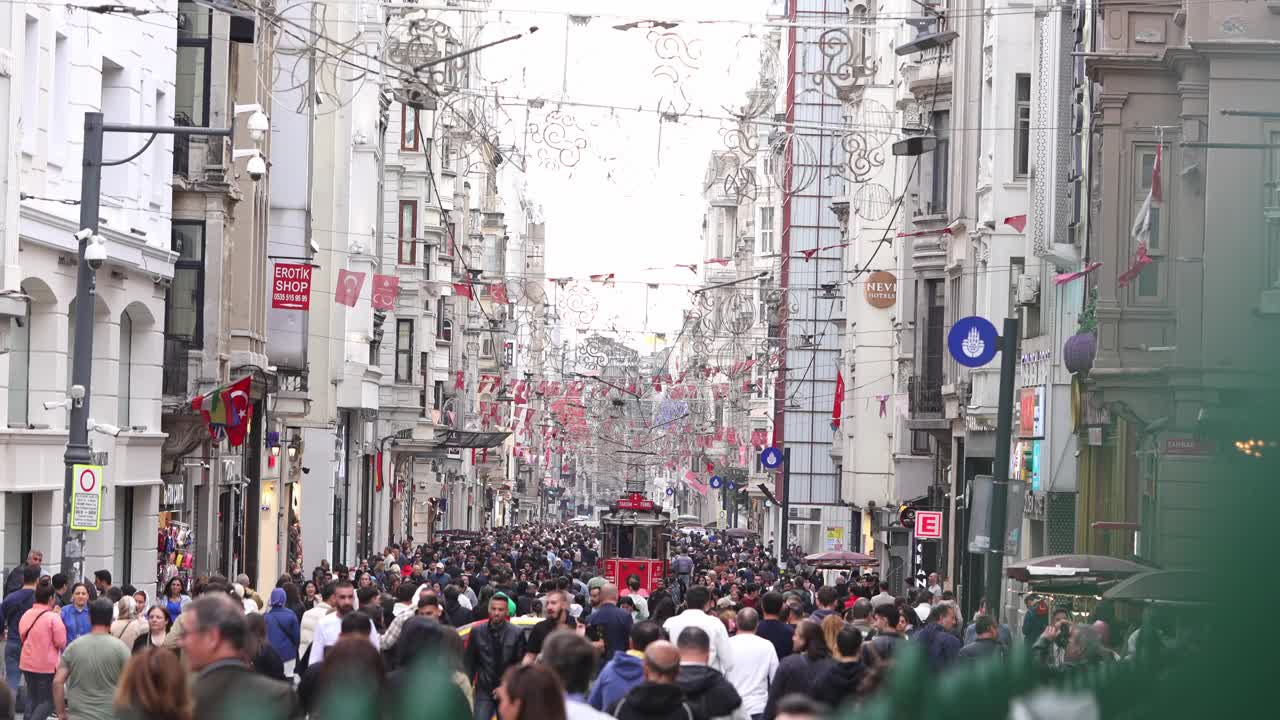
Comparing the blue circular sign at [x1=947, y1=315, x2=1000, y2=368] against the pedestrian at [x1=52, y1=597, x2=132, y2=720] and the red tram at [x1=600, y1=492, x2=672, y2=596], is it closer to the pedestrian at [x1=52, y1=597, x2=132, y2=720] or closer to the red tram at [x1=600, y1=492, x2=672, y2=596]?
the pedestrian at [x1=52, y1=597, x2=132, y2=720]

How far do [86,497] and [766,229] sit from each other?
89821 mm

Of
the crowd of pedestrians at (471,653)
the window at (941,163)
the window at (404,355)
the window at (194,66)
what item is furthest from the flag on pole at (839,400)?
the crowd of pedestrians at (471,653)

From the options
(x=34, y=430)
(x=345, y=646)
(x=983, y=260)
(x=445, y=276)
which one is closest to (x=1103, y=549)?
(x=983, y=260)

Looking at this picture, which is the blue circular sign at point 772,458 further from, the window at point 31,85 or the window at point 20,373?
the window at point 31,85

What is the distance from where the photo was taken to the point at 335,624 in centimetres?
1399

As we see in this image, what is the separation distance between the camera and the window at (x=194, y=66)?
3534 cm

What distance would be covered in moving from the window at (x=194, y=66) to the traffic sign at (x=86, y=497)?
15.9m

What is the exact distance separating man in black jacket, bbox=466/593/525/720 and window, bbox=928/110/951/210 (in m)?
29.3

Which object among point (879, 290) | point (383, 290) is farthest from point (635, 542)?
point (383, 290)

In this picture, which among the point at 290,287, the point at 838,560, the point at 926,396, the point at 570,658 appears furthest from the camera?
the point at 926,396

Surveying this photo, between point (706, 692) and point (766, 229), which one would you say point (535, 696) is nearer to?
point (706, 692)

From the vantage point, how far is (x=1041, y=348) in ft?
113

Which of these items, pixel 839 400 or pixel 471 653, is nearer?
pixel 471 653

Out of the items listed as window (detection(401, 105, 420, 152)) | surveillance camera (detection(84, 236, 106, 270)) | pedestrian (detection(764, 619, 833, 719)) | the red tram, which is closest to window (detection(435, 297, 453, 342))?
window (detection(401, 105, 420, 152))
